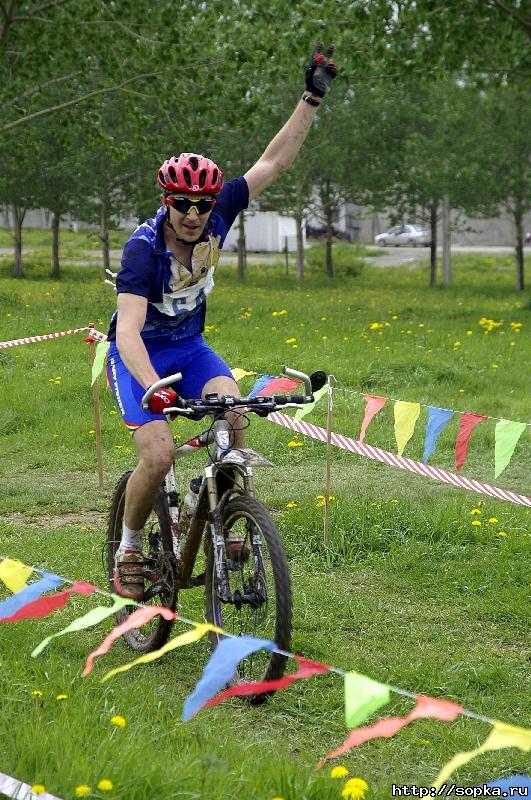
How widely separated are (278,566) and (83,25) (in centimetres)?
1610

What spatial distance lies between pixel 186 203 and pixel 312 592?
2.38m

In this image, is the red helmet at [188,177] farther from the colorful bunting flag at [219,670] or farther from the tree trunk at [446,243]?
the tree trunk at [446,243]

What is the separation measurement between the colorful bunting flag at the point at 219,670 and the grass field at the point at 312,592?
534 millimetres

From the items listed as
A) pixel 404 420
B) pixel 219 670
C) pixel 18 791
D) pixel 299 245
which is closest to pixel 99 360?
pixel 404 420

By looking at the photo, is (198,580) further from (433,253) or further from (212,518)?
(433,253)

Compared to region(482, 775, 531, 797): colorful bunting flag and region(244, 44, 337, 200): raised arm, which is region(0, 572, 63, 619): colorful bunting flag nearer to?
region(482, 775, 531, 797): colorful bunting flag

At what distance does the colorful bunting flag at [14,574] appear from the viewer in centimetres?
398

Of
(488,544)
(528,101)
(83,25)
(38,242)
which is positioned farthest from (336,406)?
(38,242)

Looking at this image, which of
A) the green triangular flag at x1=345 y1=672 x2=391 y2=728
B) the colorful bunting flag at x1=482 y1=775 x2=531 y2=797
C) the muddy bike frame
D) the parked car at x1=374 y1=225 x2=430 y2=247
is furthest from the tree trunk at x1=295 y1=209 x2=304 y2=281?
the green triangular flag at x1=345 y1=672 x2=391 y2=728

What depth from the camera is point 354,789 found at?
349 cm

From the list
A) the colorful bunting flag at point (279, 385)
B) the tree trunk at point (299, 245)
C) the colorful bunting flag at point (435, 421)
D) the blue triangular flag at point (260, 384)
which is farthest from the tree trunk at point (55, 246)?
the colorful bunting flag at point (435, 421)

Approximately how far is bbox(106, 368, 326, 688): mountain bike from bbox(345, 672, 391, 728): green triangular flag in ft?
4.88

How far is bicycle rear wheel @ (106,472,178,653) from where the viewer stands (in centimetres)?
525

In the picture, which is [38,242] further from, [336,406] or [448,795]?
[448,795]
